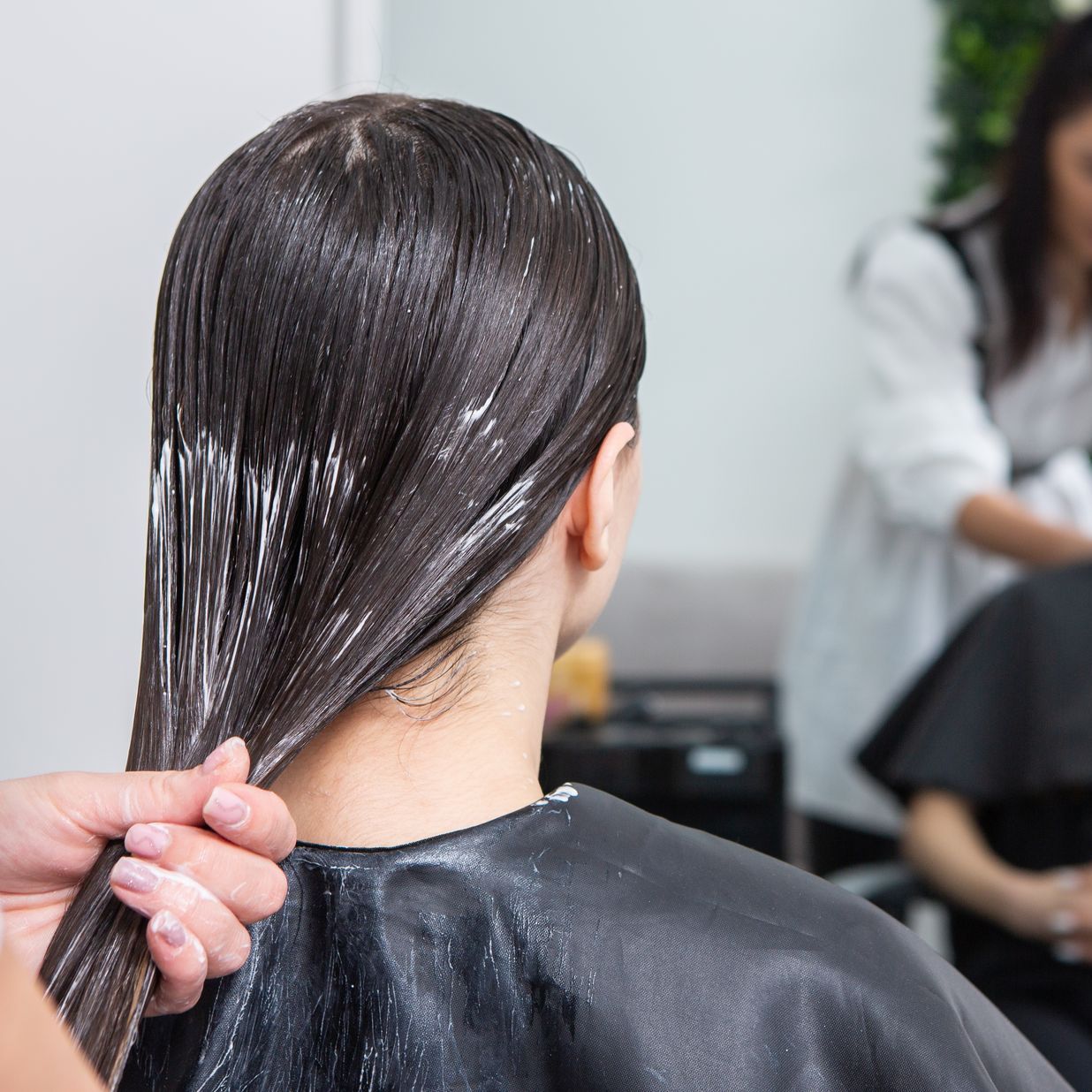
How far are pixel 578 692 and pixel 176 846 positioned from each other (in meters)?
1.84

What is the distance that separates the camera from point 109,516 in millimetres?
1030

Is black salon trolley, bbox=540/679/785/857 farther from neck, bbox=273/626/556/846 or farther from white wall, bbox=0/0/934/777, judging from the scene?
neck, bbox=273/626/556/846

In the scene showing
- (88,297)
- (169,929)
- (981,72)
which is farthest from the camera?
(981,72)

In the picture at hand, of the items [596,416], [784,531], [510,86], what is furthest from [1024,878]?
[510,86]

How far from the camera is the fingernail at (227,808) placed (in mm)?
519

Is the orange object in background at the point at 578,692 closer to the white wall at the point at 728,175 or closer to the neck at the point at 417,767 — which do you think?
the white wall at the point at 728,175

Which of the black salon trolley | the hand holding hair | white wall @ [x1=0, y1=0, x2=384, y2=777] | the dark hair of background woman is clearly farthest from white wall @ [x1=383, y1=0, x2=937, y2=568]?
the hand holding hair

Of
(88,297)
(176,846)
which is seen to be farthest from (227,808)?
(88,297)

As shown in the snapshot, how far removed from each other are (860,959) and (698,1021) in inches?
3.5

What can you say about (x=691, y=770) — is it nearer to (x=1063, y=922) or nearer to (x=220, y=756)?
(x=1063, y=922)

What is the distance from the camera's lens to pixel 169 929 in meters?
0.52

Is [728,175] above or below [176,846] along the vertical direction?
above

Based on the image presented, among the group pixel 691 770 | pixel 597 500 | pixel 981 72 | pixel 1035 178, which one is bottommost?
pixel 691 770

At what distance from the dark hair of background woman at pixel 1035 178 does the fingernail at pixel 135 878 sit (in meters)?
1.58
